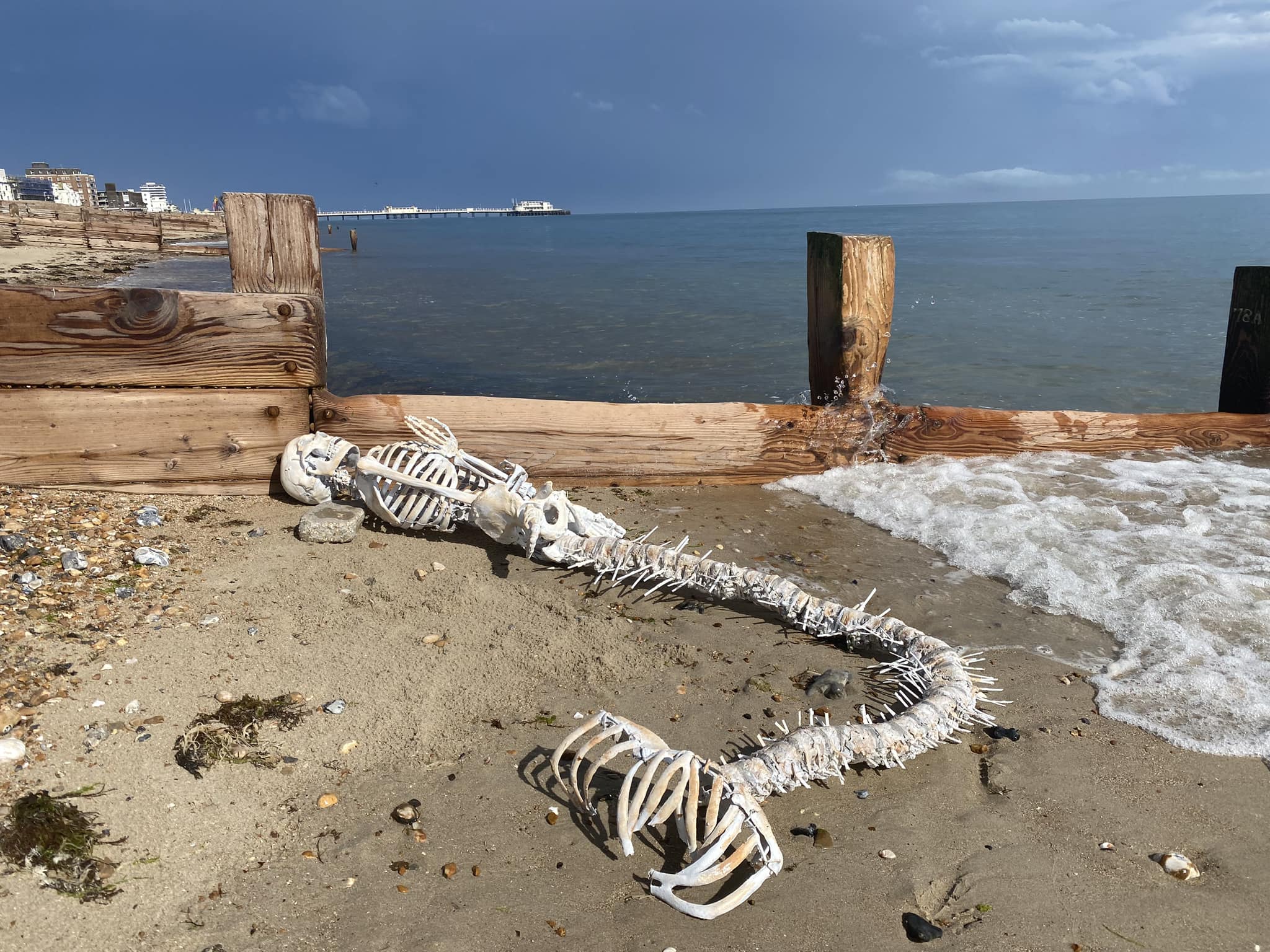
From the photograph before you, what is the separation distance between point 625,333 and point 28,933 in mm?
15105

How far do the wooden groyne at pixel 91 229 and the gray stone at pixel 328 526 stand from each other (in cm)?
3370

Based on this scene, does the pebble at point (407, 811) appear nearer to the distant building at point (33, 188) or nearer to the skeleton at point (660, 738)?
the skeleton at point (660, 738)

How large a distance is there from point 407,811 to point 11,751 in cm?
134

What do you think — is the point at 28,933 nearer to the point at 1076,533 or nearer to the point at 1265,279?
the point at 1076,533

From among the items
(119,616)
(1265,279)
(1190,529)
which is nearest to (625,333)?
(1265,279)

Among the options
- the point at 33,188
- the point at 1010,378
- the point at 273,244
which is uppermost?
the point at 33,188

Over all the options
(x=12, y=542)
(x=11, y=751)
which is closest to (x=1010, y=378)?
(x=12, y=542)

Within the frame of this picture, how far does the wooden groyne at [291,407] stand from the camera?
4797 millimetres

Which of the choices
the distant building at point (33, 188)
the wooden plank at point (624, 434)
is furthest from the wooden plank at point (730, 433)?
the distant building at point (33, 188)

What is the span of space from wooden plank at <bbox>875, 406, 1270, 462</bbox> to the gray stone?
3.84 meters

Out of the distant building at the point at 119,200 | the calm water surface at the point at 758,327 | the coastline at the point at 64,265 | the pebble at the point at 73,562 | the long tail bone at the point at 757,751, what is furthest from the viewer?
the distant building at the point at 119,200

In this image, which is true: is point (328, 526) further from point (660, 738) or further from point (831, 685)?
point (831, 685)

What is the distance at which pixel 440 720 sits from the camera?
3.30 metres

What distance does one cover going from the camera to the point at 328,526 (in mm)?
4691
